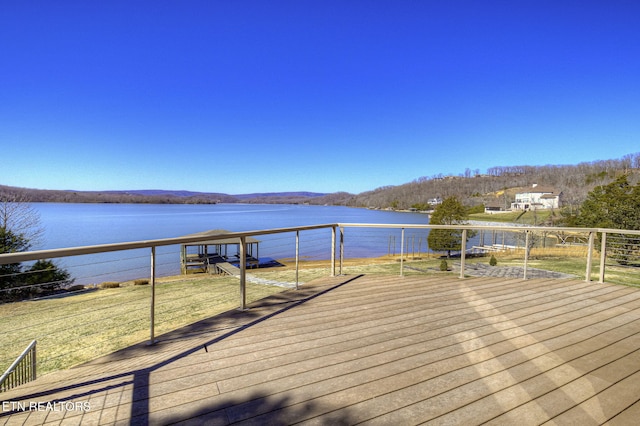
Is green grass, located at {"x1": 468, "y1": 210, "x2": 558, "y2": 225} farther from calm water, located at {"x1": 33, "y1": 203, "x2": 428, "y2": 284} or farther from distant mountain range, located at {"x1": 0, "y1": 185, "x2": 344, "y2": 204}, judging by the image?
distant mountain range, located at {"x1": 0, "y1": 185, "x2": 344, "y2": 204}

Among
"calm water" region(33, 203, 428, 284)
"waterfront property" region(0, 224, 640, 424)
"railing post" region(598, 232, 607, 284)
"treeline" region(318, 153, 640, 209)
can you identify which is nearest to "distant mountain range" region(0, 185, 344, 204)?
"calm water" region(33, 203, 428, 284)

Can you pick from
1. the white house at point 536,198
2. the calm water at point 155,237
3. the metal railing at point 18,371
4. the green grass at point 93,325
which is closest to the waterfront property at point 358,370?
the metal railing at point 18,371

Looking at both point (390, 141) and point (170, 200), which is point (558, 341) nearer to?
point (390, 141)

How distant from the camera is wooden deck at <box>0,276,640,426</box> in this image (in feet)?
4.87

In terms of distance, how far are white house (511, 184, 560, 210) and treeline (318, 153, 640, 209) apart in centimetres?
215

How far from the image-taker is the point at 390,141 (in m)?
35.6

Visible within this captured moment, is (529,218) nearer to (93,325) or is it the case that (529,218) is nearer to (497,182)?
(93,325)

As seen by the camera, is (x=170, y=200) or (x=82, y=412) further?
(x=170, y=200)

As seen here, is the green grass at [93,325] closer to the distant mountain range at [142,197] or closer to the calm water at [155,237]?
the calm water at [155,237]

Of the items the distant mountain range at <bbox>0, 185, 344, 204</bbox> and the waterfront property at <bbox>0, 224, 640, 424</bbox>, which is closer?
the waterfront property at <bbox>0, 224, 640, 424</bbox>

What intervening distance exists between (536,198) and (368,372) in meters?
69.1

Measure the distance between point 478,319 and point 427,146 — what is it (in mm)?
36121

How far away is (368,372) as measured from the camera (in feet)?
6.26

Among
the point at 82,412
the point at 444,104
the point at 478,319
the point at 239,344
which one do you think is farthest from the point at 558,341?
the point at 444,104
